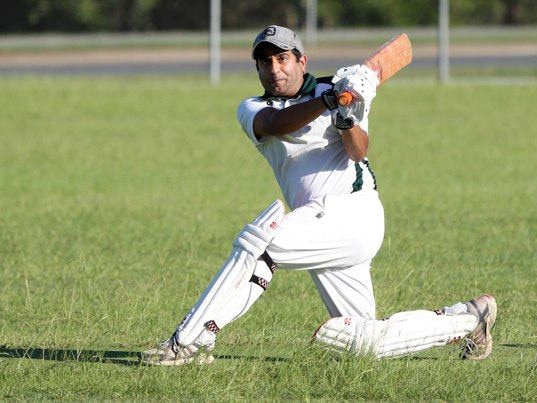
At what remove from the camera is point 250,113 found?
21.2 feet

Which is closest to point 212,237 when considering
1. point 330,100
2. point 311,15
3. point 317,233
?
point 317,233

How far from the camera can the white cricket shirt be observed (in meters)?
6.38

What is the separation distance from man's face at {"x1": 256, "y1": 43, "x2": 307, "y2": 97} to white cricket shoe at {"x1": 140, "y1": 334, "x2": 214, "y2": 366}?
130 cm

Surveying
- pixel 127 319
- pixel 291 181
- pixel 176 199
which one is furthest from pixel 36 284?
pixel 176 199

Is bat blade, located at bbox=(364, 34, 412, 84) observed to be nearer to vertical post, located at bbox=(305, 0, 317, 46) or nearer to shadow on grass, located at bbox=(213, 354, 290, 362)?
shadow on grass, located at bbox=(213, 354, 290, 362)

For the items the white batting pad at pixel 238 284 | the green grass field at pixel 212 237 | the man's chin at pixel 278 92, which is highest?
the man's chin at pixel 278 92

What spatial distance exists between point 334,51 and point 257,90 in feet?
39.9

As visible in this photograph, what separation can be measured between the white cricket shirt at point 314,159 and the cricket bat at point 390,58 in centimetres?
32

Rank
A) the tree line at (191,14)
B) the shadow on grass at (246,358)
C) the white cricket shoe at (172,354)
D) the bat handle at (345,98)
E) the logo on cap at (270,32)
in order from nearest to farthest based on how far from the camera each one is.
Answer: the bat handle at (345,98) → the white cricket shoe at (172,354) → the logo on cap at (270,32) → the shadow on grass at (246,358) → the tree line at (191,14)

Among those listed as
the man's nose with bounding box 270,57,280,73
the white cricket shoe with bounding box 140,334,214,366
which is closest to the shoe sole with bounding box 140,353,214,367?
the white cricket shoe with bounding box 140,334,214,366

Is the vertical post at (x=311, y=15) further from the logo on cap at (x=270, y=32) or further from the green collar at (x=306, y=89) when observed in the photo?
the logo on cap at (x=270, y=32)

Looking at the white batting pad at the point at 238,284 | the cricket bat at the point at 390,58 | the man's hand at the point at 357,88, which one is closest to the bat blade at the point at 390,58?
the cricket bat at the point at 390,58

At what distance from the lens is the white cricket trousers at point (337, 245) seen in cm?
619

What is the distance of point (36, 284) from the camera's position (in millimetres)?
9750
